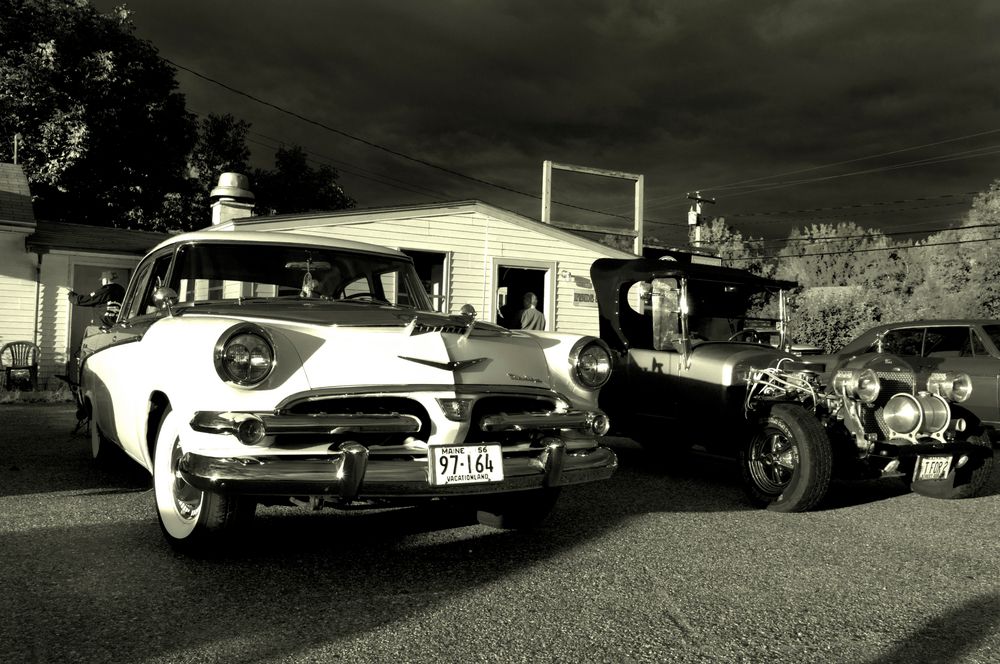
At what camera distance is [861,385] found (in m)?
5.65

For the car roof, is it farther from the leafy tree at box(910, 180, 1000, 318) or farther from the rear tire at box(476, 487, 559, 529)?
the leafy tree at box(910, 180, 1000, 318)

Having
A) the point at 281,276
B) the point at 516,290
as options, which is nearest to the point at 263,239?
the point at 281,276

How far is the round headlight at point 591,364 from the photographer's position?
169 inches

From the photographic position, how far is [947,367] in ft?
29.9

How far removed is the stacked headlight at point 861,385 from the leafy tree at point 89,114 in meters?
23.8

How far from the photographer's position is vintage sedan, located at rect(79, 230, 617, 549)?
10.7 feet

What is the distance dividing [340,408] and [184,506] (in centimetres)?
99

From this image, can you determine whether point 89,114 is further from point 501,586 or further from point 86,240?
point 501,586

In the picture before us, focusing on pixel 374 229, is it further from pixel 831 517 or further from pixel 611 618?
pixel 611 618

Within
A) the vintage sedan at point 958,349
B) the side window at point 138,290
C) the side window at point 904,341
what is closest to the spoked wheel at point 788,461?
the vintage sedan at point 958,349

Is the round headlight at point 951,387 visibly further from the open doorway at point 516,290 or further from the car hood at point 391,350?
the open doorway at point 516,290

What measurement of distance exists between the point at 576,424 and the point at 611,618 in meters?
1.10

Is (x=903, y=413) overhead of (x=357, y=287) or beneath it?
beneath

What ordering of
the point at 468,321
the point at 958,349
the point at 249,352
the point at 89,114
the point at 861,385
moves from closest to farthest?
the point at 249,352 < the point at 468,321 < the point at 861,385 < the point at 958,349 < the point at 89,114
